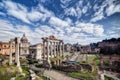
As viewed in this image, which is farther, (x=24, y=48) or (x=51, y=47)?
(x=24, y=48)

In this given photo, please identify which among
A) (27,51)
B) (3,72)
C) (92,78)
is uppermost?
(27,51)

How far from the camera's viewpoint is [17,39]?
1672 cm

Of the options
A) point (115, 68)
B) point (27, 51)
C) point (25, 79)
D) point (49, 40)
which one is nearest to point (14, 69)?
point (25, 79)

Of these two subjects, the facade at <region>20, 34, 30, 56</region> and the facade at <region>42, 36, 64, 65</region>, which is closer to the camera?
the facade at <region>42, 36, 64, 65</region>

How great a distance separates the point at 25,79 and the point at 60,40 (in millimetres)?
14429

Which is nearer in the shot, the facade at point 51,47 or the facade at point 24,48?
the facade at point 51,47

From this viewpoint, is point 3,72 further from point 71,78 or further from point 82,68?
point 82,68

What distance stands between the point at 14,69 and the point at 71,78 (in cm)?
589

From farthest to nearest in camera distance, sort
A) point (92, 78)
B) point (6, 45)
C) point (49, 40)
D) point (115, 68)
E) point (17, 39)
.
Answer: point (6, 45)
point (49, 40)
point (115, 68)
point (17, 39)
point (92, 78)

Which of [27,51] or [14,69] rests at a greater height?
[27,51]

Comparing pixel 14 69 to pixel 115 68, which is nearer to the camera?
pixel 14 69

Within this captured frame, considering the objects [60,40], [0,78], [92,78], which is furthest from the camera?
[60,40]

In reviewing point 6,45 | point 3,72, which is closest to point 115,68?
point 3,72

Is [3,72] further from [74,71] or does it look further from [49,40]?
[49,40]
